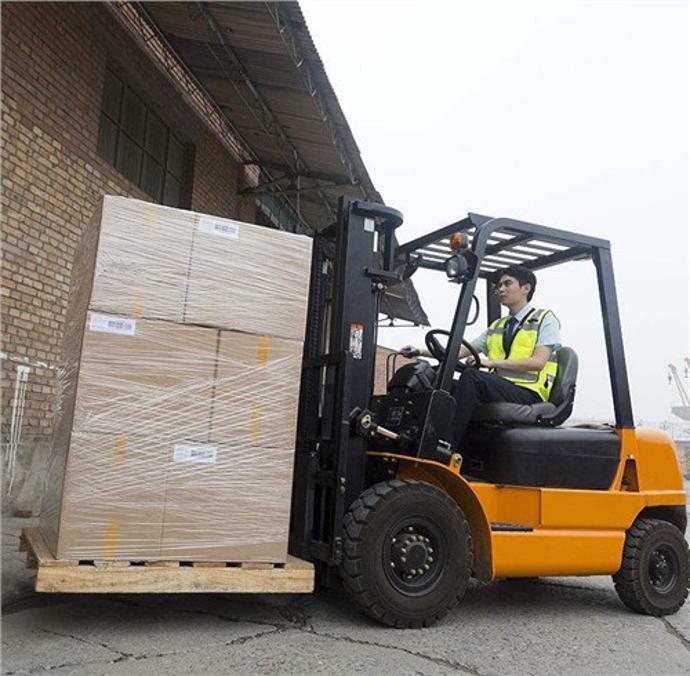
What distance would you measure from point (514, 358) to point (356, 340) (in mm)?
1063

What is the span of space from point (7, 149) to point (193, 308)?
3.71 m

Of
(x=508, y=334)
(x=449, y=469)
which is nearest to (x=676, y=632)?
(x=449, y=469)

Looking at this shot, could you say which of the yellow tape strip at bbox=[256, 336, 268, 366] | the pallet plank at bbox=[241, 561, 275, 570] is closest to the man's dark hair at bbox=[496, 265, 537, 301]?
the yellow tape strip at bbox=[256, 336, 268, 366]

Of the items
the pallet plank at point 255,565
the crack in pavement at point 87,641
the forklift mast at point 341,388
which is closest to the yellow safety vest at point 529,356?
the forklift mast at point 341,388

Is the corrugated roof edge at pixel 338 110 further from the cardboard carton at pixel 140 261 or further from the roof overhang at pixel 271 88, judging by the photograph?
the cardboard carton at pixel 140 261

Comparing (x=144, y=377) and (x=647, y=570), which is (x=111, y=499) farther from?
(x=647, y=570)

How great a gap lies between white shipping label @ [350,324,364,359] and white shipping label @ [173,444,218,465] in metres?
0.98

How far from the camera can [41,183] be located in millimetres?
6578

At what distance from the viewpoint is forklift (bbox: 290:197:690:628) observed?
12.1 ft

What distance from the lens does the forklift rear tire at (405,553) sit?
3547mm

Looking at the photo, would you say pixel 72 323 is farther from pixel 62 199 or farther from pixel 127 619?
pixel 62 199

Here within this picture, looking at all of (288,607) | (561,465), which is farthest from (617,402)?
(288,607)

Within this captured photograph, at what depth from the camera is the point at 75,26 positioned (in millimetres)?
6992

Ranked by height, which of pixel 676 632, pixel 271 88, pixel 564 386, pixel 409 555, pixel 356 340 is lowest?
pixel 676 632
